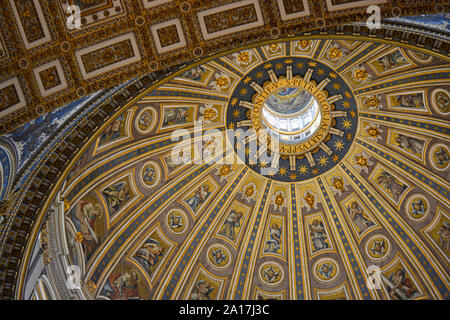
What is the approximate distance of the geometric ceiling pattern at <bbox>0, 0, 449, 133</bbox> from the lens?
9.80m

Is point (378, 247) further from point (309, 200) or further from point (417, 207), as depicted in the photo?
point (309, 200)

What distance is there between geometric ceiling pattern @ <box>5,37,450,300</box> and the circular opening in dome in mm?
773

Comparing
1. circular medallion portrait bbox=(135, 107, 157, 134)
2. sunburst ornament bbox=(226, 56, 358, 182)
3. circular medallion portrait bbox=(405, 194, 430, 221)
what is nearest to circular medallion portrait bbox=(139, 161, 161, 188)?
circular medallion portrait bbox=(135, 107, 157, 134)

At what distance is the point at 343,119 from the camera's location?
19500 mm

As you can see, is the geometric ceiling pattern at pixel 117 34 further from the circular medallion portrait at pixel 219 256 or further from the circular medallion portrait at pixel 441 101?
the circular medallion portrait at pixel 219 256

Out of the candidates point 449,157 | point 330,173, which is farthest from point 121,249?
point 449,157

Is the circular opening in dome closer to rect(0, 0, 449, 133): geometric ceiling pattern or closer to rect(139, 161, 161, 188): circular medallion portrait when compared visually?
rect(139, 161, 161, 188): circular medallion portrait

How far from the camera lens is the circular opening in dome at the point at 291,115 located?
67.6 ft

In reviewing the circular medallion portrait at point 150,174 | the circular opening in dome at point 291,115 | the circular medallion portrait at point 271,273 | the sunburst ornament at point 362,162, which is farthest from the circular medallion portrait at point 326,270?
the circular medallion portrait at point 150,174

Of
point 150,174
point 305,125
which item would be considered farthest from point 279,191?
point 150,174

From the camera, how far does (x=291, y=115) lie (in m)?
21.9

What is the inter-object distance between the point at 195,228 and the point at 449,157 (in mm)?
9568
